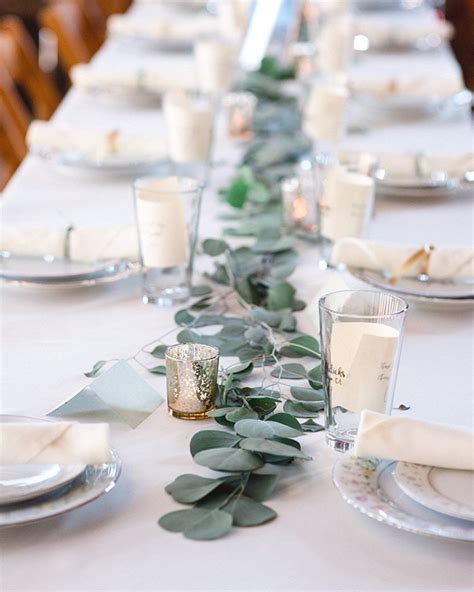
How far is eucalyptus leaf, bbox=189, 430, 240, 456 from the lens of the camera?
1113 millimetres

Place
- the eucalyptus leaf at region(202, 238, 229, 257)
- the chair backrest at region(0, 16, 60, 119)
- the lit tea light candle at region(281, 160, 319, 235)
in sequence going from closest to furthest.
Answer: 1. the eucalyptus leaf at region(202, 238, 229, 257)
2. the lit tea light candle at region(281, 160, 319, 235)
3. the chair backrest at region(0, 16, 60, 119)

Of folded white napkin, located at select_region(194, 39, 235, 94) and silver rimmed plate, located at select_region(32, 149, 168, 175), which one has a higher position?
folded white napkin, located at select_region(194, 39, 235, 94)

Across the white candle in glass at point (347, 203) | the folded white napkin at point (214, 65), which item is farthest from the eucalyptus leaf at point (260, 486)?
the folded white napkin at point (214, 65)

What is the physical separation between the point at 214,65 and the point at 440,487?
2144 millimetres

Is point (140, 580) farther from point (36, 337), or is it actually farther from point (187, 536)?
point (36, 337)

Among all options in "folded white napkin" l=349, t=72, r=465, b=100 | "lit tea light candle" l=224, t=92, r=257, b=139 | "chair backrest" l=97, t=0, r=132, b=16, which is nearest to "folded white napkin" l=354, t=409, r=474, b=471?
"lit tea light candle" l=224, t=92, r=257, b=139

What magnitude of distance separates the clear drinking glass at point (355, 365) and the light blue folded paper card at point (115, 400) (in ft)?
0.72

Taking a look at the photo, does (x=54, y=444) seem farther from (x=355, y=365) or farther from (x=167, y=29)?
(x=167, y=29)

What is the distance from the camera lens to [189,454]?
3.71ft

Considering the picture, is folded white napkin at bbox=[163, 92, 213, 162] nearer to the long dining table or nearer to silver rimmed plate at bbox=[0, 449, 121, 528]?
the long dining table

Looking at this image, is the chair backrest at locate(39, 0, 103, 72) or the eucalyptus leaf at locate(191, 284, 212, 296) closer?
the eucalyptus leaf at locate(191, 284, 212, 296)

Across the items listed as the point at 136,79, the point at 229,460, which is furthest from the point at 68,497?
the point at 136,79

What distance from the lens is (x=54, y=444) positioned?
3.29 feet

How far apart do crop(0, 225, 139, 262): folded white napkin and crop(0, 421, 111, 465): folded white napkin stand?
2.26 feet
